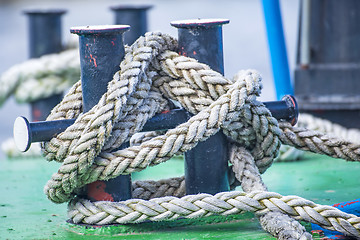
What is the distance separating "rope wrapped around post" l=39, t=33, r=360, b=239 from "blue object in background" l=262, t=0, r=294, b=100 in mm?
1082

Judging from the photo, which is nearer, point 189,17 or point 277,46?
point 277,46

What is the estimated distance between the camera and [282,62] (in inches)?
105

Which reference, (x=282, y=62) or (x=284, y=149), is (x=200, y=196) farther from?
(x=282, y=62)

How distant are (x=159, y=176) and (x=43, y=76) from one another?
1150 mm

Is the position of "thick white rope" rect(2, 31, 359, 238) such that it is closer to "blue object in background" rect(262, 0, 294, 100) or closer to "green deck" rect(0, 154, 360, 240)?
"green deck" rect(0, 154, 360, 240)

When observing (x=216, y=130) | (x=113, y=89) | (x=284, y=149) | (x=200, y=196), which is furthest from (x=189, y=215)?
(x=284, y=149)

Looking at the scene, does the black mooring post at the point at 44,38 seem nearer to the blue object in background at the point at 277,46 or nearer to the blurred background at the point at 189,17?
the blue object in background at the point at 277,46

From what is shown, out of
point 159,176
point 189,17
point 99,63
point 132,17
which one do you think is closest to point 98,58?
point 99,63

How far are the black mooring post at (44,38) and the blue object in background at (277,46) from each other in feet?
3.36

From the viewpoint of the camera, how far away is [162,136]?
Result: 1.51m

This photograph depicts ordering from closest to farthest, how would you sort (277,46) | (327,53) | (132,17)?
(277,46), (327,53), (132,17)

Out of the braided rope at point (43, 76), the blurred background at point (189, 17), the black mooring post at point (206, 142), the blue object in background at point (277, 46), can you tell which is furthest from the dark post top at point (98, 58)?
the blurred background at point (189, 17)

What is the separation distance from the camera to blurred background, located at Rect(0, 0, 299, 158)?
6532 millimetres

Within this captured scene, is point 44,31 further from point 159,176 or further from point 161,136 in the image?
point 161,136
